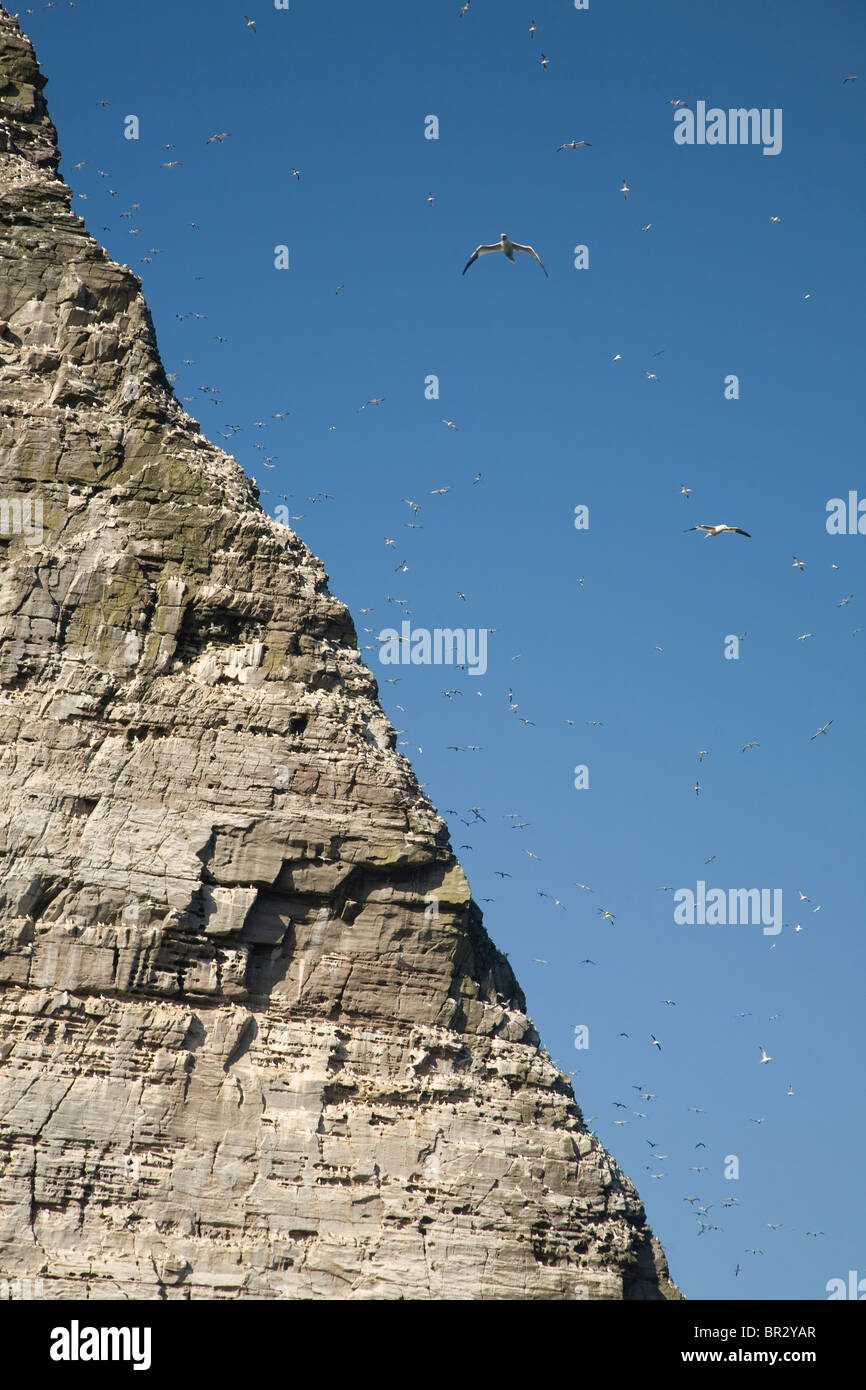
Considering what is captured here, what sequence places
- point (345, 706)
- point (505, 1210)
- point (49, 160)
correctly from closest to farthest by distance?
point (505, 1210)
point (345, 706)
point (49, 160)

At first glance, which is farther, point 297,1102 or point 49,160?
point 49,160

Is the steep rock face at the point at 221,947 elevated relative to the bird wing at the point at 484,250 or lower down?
lower down

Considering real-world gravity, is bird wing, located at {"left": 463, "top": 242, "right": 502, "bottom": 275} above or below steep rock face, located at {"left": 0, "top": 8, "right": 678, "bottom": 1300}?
above

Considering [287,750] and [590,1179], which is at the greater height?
[287,750]
